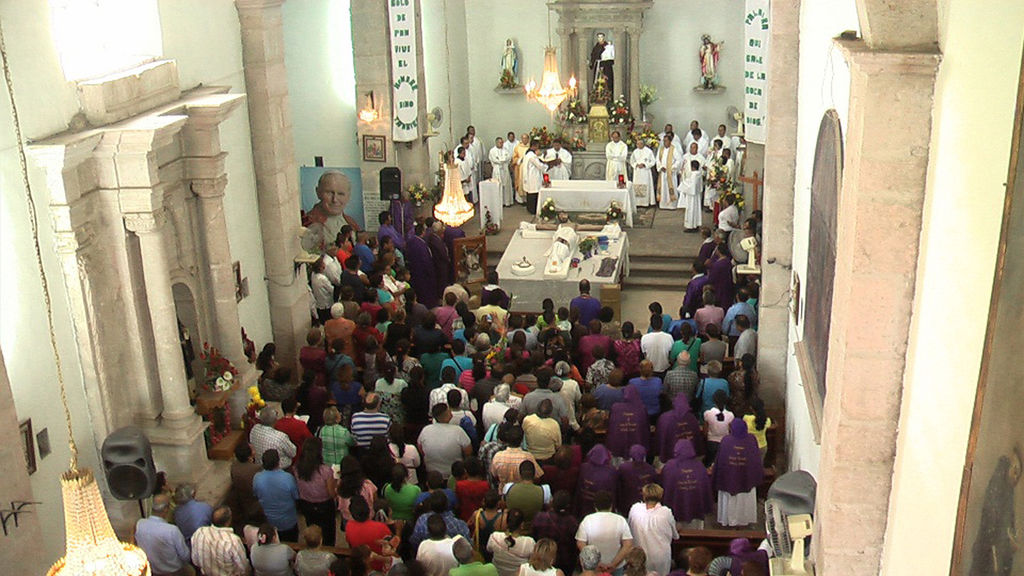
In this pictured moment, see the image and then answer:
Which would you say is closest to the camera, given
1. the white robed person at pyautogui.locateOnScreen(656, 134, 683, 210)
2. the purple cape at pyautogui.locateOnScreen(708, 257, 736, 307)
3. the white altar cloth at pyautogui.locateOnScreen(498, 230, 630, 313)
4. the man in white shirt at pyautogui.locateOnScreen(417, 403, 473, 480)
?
the man in white shirt at pyautogui.locateOnScreen(417, 403, 473, 480)

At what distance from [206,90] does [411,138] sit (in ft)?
23.6

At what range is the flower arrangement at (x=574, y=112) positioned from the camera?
21516 mm

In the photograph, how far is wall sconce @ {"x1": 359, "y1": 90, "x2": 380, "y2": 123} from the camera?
1819 centimetres

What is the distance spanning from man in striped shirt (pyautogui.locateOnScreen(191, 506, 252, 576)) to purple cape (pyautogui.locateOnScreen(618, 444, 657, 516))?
10.3 ft

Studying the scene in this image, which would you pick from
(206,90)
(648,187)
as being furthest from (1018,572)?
(648,187)

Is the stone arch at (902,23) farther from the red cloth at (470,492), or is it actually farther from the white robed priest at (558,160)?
the white robed priest at (558,160)

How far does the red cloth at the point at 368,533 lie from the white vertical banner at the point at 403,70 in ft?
34.0

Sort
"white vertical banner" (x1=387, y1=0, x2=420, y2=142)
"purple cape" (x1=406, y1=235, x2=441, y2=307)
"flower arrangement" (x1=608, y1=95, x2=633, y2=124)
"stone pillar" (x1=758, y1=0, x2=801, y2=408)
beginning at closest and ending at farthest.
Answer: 1. "stone pillar" (x1=758, y1=0, x2=801, y2=408)
2. "purple cape" (x1=406, y1=235, x2=441, y2=307)
3. "white vertical banner" (x1=387, y1=0, x2=420, y2=142)
4. "flower arrangement" (x1=608, y1=95, x2=633, y2=124)

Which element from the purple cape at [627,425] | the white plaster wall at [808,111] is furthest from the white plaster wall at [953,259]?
the purple cape at [627,425]

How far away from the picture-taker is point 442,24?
21.0 m

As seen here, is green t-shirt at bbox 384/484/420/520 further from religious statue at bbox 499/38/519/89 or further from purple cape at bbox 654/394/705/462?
religious statue at bbox 499/38/519/89

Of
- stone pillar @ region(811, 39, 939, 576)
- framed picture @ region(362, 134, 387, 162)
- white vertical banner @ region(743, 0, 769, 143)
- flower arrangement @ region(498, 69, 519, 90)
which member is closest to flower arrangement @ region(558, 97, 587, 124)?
flower arrangement @ region(498, 69, 519, 90)

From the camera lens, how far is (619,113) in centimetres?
2133

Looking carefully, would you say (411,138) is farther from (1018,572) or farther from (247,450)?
(1018,572)
